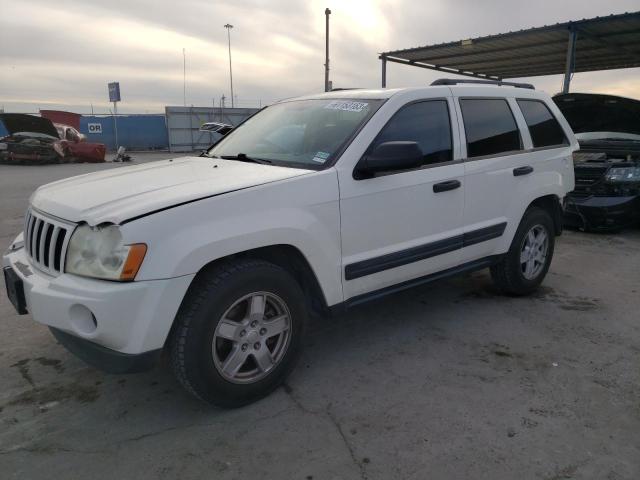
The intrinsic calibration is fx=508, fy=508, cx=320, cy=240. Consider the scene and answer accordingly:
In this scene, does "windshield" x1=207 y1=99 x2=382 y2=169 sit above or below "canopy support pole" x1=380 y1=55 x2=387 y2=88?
below

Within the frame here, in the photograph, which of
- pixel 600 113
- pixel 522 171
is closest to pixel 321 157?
pixel 522 171

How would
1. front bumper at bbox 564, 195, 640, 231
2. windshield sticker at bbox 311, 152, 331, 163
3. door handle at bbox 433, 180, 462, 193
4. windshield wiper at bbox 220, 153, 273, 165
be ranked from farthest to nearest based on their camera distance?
front bumper at bbox 564, 195, 640, 231 < door handle at bbox 433, 180, 462, 193 < windshield wiper at bbox 220, 153, 273, 165 < windshield sticker at bbox 311, 152, 331, 163

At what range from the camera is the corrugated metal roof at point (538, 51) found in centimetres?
1120

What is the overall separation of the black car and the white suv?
9.85ft

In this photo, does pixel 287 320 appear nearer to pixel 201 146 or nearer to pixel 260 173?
pixel 260 173

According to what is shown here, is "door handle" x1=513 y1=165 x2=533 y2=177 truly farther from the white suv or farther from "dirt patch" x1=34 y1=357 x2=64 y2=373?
"dirt patch" x1=34 y1=357 x2=64 y2=373

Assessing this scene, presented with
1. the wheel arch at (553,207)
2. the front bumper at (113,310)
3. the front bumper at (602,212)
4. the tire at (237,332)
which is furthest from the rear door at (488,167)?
the front bumper at (602,212)

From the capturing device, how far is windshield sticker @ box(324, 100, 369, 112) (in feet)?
11.1

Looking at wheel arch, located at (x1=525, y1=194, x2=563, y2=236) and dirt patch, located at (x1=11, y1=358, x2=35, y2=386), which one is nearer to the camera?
dirt patch, located at (x1=11, y1=358, x2=35, y2=386)

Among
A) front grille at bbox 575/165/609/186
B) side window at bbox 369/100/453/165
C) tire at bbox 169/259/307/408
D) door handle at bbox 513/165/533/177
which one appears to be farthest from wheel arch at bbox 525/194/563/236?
tire at bbox 169/259/307/408

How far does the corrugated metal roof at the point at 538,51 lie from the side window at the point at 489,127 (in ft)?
26.3

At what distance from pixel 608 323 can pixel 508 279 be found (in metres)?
0.80

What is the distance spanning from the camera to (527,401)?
2.83 metres

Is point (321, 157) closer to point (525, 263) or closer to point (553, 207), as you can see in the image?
point (525, 263)
